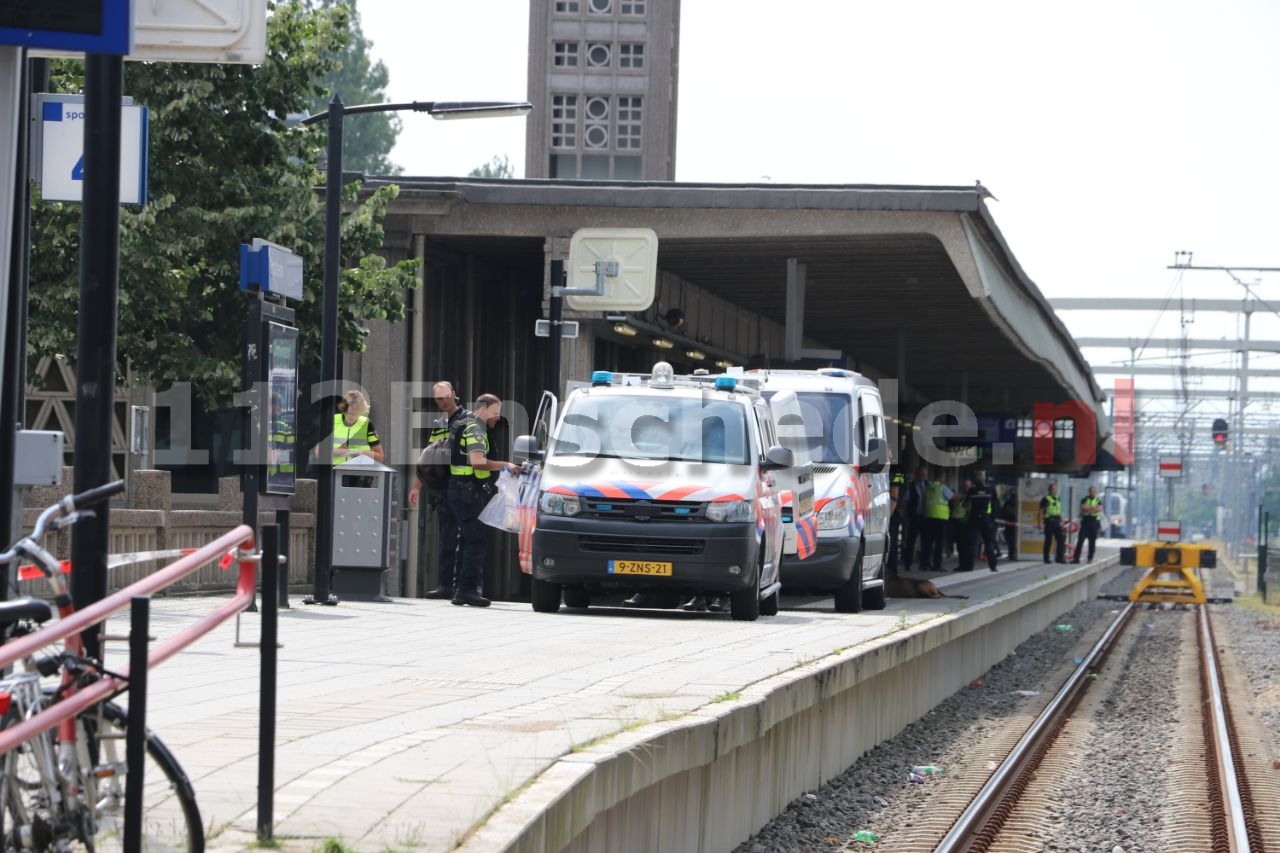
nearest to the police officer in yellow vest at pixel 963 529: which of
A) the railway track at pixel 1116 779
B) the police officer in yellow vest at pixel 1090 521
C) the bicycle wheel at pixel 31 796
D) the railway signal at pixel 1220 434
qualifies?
the police officer in yellow vest at pixel 1090 521

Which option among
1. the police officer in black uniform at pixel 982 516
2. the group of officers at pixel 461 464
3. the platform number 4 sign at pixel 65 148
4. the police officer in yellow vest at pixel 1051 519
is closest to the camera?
the platform number 4 sign at pixel 65 148

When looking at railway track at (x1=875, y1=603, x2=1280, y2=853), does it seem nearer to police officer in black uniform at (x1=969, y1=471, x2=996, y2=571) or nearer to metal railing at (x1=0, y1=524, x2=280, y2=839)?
metal railing at (x1=0, y1=524, x2=280, y2=839)

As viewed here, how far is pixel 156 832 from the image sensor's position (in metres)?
5.27

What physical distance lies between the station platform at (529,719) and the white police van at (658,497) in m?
0.40

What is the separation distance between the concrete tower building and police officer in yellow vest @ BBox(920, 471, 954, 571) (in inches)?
1180

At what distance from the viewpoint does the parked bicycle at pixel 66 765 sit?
4805 millimetres

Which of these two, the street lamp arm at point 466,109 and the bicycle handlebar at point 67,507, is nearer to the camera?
the bicycle handlebar at point 67,507

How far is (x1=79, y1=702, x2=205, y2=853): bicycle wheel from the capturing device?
16.6ft

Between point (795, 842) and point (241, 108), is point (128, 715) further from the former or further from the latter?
point (241, 108)

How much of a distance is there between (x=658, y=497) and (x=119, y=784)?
11.8 meters

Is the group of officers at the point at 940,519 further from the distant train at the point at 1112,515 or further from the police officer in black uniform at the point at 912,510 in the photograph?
the distant train at the point at 1112,515

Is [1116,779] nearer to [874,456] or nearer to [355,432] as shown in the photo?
[874,456]

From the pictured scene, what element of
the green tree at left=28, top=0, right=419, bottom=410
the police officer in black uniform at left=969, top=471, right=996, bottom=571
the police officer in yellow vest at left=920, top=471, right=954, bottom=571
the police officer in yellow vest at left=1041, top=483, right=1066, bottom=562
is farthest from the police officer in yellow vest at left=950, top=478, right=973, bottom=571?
the green tree at left=28, top=0, right=419, bottom=410

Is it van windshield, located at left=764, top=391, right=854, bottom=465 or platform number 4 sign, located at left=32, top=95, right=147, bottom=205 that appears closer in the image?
platform number 4 sign, located at left=32, top=95, right=147, bottom=205
